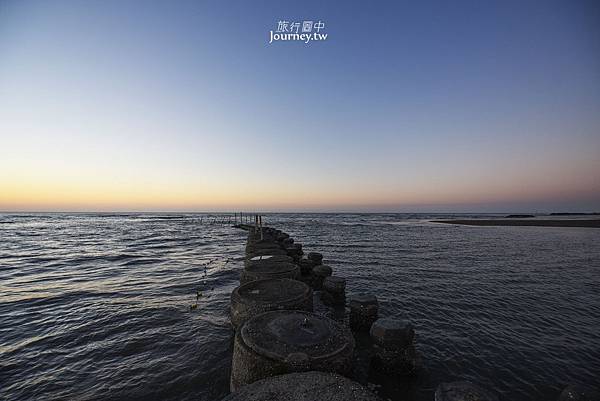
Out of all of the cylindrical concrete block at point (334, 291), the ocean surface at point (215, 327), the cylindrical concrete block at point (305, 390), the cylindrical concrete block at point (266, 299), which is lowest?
the ocean surface at point (215, 327)

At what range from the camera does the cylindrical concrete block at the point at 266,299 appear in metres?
6.16

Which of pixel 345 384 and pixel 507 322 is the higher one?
pixel 345 384

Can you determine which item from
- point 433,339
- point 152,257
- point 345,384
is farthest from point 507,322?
point 152,257

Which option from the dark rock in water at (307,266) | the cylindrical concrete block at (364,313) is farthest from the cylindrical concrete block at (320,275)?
the cylindrical concrete block at (364,313)

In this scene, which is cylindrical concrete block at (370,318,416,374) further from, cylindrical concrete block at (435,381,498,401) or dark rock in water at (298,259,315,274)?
dark rock in water at (298,259,315,274)

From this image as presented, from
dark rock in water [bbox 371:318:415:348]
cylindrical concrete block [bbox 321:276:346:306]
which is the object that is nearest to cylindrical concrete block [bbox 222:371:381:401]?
dark rock in water [bbox 371:318:415:348]

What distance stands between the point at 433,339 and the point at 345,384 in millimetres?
5567

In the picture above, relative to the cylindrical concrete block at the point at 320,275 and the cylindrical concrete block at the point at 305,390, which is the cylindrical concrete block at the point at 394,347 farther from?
the cylindrical concrete block at the point at 320,275

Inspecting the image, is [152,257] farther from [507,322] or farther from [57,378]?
[507,322]

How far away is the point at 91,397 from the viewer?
5.20 m

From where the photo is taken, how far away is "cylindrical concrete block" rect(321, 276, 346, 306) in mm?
9383

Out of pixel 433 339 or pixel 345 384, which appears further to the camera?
pixel 433 339

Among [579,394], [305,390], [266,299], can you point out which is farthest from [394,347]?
[266,299]

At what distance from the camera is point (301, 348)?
168 inches
